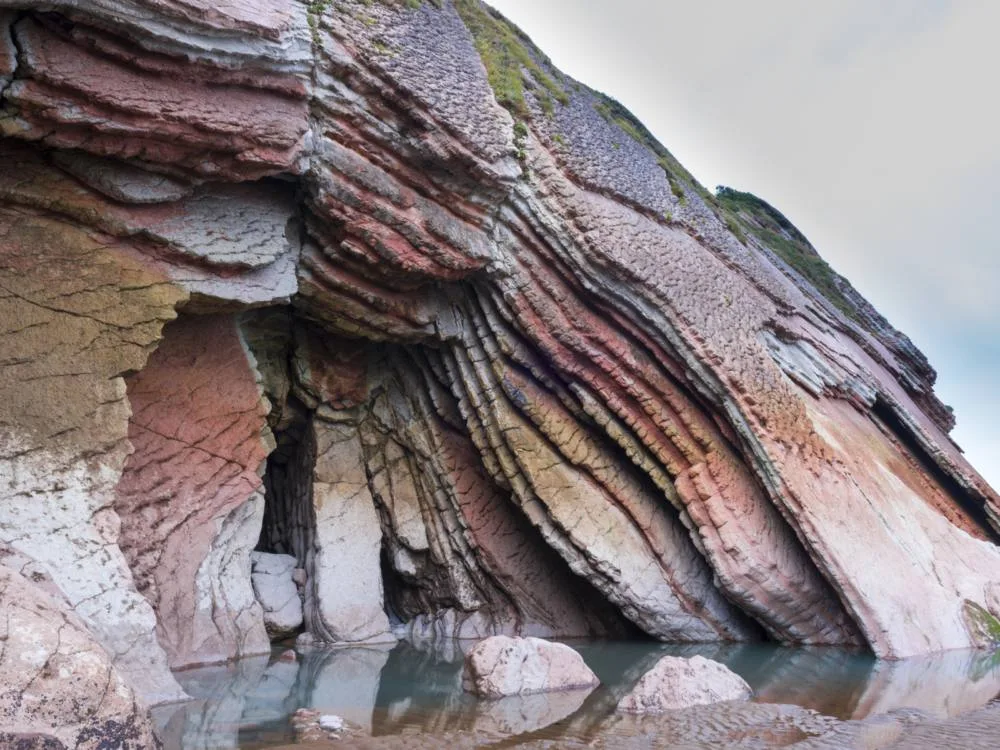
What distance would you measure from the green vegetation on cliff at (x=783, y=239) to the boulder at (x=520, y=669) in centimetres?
1422

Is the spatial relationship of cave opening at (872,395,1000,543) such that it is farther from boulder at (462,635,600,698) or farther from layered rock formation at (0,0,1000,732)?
boulder at (462,635,600,698)

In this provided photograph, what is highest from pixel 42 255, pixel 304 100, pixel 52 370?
pixel 304 100

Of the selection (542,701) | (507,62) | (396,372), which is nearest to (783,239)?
(507,62)

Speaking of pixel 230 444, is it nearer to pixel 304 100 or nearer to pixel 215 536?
pixel 215 536

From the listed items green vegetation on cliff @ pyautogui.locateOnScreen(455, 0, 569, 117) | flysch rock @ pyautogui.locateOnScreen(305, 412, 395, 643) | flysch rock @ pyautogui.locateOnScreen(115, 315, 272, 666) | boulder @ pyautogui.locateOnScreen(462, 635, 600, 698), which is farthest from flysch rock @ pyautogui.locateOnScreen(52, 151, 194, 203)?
boulder @ pyautogui.locateOnScreen(462, 635, 600, 698)

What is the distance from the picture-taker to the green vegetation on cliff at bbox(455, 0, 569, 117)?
12.9 meters

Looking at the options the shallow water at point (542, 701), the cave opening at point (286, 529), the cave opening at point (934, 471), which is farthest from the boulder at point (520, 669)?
the cave opening at point (934, 471)

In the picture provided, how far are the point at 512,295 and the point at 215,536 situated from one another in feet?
16.4

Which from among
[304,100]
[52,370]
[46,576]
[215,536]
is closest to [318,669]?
[215,536]

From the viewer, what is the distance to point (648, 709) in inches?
290

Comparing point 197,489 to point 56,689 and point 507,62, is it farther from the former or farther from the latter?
point 507,62

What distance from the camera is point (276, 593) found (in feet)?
39.4

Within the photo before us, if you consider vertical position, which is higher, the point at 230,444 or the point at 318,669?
the point at 230,444

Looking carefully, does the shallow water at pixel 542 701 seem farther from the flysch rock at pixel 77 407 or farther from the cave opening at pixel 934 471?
the cave opening at pixel 934 471
